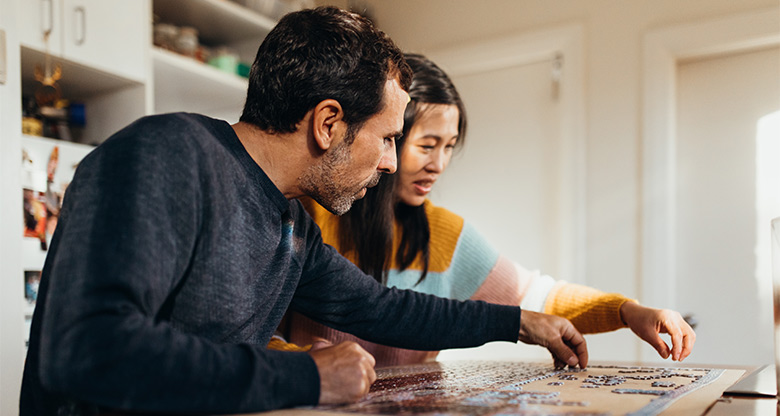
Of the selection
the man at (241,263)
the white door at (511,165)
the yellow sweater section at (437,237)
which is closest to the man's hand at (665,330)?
the man at (241,263)

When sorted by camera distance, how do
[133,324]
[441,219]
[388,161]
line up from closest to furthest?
[133,324] < [388,161] < [441,219]

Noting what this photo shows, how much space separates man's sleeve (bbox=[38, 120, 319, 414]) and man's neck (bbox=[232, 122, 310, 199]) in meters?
0.26

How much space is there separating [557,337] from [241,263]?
654mm

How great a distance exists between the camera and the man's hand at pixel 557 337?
1.27 m

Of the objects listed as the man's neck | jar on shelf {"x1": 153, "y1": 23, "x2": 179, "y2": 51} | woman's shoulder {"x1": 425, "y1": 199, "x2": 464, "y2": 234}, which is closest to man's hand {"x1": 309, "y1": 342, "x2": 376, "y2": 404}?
the man's neck

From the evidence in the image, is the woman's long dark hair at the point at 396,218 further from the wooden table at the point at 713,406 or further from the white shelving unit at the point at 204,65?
the white shelving unit at the point at 204,65

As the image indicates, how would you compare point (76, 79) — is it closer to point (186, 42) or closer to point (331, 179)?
point (186, 42)

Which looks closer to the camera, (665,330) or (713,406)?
(713,406)

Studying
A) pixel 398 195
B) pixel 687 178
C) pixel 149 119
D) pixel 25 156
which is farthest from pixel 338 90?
pixel 687 178

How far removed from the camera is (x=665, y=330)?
4.27 ft

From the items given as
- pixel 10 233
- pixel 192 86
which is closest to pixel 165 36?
pixel 192 86

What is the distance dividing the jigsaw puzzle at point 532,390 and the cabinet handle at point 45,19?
143cm

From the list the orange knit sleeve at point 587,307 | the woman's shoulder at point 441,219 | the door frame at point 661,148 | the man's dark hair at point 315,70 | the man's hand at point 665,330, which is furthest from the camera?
the door frame at point 661,148

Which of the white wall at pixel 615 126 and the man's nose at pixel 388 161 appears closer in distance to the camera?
the man's nose at pixel 388 161
